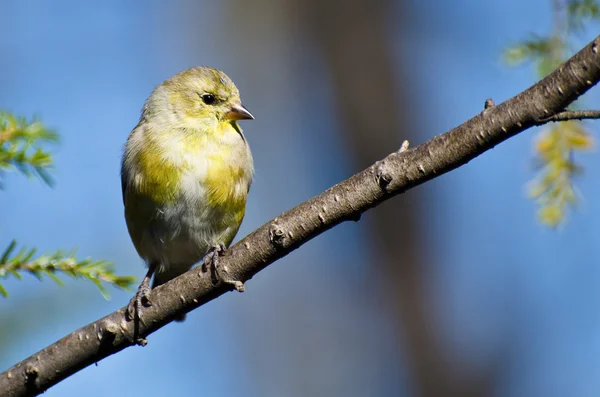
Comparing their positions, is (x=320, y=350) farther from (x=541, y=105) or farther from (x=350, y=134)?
(x=541, y=105)

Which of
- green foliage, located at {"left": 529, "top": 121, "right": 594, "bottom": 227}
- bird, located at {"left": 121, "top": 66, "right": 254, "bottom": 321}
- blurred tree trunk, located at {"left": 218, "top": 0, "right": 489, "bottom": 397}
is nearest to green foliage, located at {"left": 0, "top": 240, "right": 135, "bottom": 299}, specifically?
bird, located at {"left": 121, "top": 66, "right": 254, "bottom": 321}

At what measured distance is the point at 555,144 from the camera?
3.40 m

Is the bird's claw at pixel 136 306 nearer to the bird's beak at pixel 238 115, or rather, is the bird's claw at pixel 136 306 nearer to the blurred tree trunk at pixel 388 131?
the bird's beak at pixel 238 115

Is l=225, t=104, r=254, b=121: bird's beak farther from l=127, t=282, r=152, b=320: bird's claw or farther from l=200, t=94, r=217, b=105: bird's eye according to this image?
l=127, t=282, r=152, b=320: bird's claw

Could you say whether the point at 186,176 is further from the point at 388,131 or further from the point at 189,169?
the point at 388,131

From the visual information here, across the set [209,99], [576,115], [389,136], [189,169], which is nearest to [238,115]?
[209,99]

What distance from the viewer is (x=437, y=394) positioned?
6.82 m

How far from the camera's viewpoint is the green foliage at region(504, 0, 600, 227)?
11.0 feet

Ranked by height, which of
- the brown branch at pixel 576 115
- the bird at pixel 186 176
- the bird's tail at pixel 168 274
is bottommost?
the brown branch at pixel 576 115

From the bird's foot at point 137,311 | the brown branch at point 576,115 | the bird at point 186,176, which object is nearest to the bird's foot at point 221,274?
the bird's foot at point 137,311

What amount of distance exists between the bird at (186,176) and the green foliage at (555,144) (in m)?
1.72

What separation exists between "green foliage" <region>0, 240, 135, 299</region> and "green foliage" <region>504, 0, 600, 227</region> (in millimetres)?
1942

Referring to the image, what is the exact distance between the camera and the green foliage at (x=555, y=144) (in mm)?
3361

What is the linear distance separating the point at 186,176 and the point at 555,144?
1994 mm
